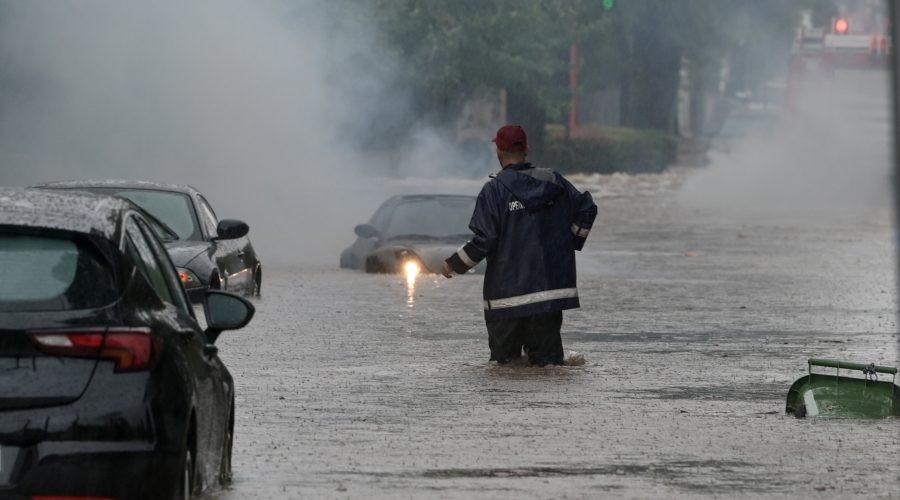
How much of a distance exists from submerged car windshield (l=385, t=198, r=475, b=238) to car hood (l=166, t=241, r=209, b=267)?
4.76 metres

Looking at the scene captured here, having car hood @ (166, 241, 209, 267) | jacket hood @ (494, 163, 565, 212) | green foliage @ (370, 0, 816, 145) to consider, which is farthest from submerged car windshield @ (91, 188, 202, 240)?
green foliage @ (370, 0, 816, 145)

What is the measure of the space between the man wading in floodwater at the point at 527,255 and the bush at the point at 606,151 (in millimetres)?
35593

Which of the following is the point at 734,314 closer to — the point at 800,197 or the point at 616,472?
the point at 616,472

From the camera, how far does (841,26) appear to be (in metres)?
44.0

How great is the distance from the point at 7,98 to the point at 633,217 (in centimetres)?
1360

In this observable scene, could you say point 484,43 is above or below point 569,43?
above

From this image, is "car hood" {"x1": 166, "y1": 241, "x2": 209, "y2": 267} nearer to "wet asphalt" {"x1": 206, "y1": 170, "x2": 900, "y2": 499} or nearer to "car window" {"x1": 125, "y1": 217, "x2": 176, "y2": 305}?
"wet asphalt" {"x1": 206, "y1": 170, "x2": 900, "y2": 499}

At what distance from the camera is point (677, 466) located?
697cm

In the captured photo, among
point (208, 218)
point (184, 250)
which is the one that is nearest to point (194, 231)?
point (208, 218)

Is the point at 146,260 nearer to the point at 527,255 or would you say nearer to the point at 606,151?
the point at 527,255

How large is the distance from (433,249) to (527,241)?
7.42 m

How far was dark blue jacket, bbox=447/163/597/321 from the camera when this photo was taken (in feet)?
33.3

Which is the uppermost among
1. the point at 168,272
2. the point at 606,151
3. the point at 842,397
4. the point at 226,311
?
the point at 168,272

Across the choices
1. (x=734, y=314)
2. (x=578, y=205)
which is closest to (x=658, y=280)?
(x=734, y=314)
